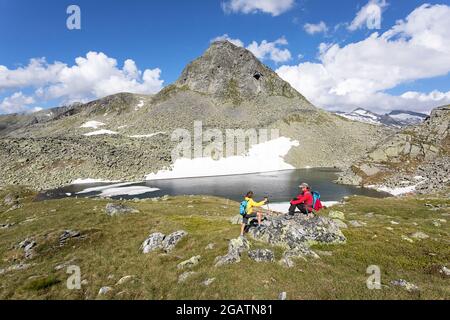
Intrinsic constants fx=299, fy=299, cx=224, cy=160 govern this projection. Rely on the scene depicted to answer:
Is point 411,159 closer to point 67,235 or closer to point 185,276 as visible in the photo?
point 185,276

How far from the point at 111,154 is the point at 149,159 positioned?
65.9 feet

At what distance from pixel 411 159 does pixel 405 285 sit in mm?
126338

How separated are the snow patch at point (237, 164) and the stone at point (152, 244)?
115 meters

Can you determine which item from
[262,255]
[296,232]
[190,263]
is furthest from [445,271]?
[190,263]

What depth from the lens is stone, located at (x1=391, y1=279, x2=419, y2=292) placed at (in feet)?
55.6

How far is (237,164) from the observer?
543 feet

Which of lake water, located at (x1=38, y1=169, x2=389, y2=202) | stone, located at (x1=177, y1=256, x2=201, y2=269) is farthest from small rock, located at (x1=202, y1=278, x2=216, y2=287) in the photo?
lake water, located at (x1=38, y1=169, x2=389, y2=202)

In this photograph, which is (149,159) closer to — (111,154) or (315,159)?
(111,154)

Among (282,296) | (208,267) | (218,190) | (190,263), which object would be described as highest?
(282,296)

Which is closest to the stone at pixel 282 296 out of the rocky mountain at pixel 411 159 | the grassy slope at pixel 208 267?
the grassy slope at pixel 208 267

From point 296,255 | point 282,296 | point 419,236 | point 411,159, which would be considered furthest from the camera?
point 411,159

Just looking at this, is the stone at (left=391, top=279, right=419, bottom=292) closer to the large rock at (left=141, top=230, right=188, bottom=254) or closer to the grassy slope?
the grassy slope

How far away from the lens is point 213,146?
17700 cm
